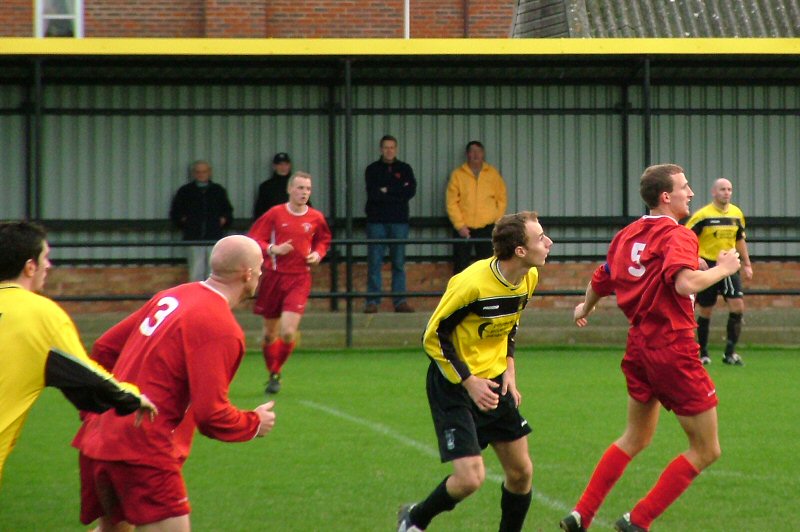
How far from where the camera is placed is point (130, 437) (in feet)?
15.5

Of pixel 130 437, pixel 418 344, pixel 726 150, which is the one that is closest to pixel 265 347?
pixel 418 344

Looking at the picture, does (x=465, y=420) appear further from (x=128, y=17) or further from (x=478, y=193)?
(x=128, y=17)

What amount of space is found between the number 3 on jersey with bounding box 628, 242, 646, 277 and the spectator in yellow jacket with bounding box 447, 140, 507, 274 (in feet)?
33.5

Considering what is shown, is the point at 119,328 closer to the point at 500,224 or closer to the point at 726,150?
the point at 500,224

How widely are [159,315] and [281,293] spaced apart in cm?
732

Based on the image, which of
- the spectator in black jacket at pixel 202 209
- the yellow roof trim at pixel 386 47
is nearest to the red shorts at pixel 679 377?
the yellow roof trim at pixel 386 47

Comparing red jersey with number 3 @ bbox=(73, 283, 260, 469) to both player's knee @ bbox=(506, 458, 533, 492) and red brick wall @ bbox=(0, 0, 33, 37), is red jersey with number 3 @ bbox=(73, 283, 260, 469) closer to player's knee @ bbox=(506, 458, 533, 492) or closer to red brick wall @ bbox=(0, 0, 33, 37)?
player's knee @ bbox=(506, 458, 533, 492)

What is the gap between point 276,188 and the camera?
16531 mm

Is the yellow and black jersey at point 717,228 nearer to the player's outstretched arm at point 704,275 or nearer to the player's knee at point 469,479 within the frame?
the player's outstretched arm at point 704,275

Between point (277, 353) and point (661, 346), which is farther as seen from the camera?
point (277, 353)

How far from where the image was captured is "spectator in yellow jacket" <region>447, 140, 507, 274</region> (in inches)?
658

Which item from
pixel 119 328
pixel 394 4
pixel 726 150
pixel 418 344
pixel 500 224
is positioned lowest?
pixel 418 344

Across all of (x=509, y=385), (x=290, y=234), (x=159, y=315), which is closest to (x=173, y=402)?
(x=159, y=315)

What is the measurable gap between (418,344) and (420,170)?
2.69 m
